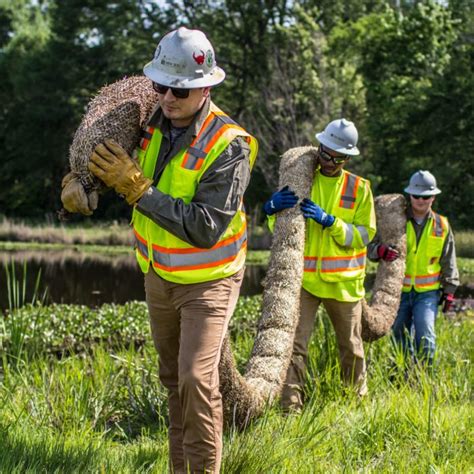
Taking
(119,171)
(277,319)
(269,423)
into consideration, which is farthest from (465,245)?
(119,171)

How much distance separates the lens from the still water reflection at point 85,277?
56.4 feet

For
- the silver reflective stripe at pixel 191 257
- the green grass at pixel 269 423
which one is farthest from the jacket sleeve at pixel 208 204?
the green grass at pixel 269 423

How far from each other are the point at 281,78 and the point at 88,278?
16335 mm

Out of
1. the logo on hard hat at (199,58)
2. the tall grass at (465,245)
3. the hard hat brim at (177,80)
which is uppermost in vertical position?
the logo on hard hat at (199,58)

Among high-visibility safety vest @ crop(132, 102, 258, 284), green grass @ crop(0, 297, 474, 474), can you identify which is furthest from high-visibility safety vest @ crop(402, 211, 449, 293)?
high-visibility safety vest @ crop(132, 102, 258, 284)

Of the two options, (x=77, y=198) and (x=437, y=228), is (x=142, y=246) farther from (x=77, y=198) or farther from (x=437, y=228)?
(x=437, y=228)

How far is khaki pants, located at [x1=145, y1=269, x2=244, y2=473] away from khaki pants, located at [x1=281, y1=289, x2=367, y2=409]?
2118 mm

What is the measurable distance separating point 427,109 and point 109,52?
20.0 metres

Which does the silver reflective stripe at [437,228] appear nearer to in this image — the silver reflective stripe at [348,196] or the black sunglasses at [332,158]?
the silver reflective stripe at [348,196]

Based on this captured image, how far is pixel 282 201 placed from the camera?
19.9 feet

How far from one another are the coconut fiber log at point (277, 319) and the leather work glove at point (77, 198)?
115 centimetres

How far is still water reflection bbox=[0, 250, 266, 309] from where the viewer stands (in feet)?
56.4

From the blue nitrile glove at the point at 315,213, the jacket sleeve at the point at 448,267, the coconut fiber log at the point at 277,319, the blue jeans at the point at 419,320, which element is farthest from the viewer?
the jacket sleeve at the point at 448,267

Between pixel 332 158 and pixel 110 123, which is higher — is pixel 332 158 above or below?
below
